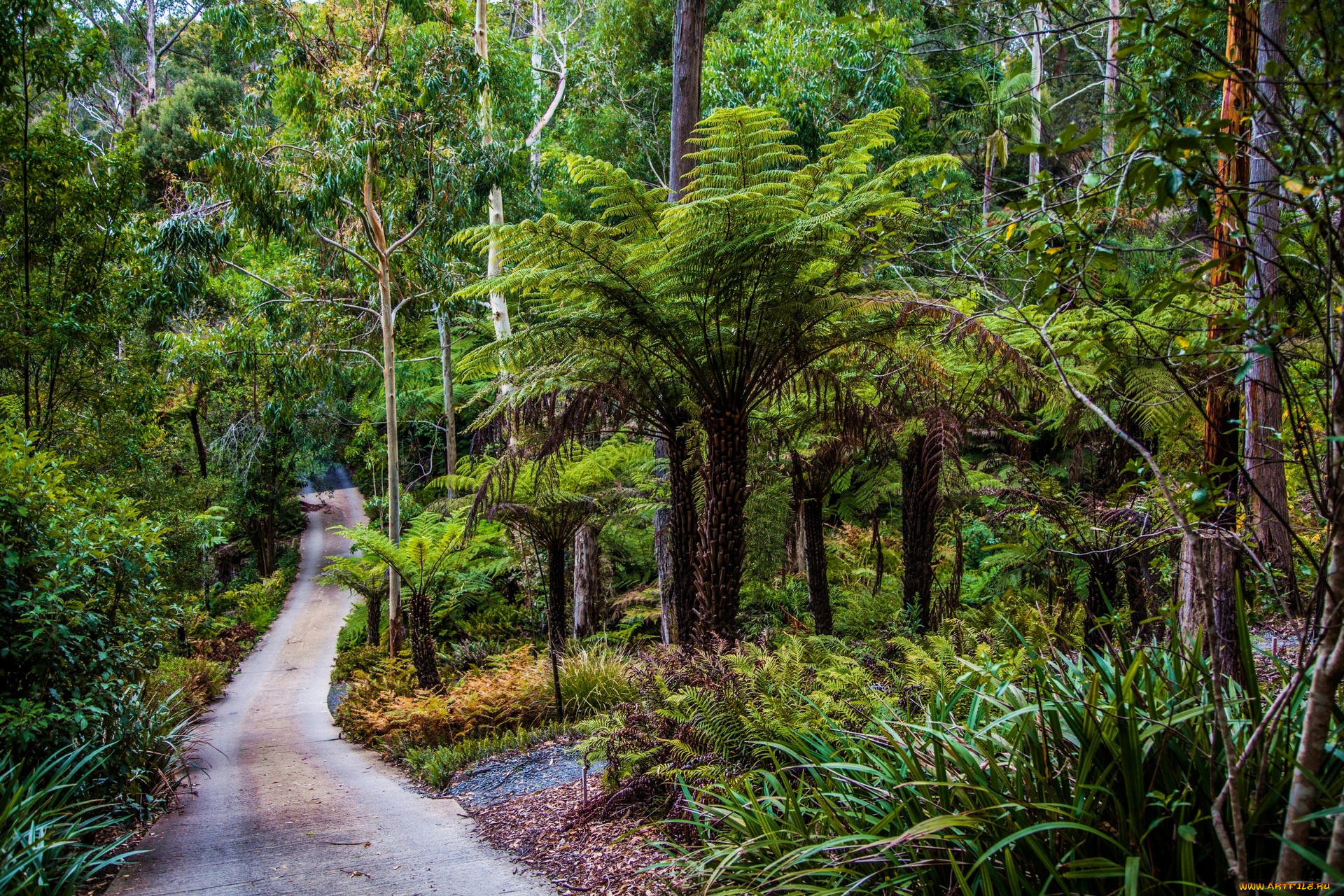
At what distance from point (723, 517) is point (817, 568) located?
2646 mm

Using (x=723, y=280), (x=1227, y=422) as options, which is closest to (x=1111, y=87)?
(x=723, y=280)

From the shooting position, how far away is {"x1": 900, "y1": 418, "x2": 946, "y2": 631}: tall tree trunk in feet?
22.0

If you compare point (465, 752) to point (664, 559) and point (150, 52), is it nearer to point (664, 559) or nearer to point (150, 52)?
point (664, 559)

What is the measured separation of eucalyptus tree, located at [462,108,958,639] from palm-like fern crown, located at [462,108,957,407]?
10mm

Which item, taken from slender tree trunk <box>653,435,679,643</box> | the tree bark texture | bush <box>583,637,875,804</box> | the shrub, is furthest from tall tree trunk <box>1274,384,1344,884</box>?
slender tree trunk <box>653,435,679,643</box>

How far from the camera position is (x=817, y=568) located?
295 inches

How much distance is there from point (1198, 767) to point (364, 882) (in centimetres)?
334

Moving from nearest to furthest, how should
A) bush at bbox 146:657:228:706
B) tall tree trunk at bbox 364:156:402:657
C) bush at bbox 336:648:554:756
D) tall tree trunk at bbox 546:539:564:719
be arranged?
bush at bbox 336:648:554:756, tall tree trunk at bbox 546:539:564:719, bush at bbox 146:657:228:706, tall tree trunk at bbox 364:156:402:657

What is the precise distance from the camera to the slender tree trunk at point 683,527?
230 inches

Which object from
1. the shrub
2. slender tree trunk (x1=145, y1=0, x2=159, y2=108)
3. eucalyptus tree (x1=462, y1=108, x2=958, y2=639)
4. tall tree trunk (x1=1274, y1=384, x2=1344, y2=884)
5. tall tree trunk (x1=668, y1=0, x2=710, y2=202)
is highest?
slender tree trunk (x1=145, y1=0, x2=159, y2=108)

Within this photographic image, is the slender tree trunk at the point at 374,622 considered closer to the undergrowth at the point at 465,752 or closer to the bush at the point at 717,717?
the undergrowth at the point at 465,752

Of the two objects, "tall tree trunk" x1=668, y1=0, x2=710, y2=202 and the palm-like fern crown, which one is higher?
"tall tree trunk" x1=668, y1=0, x2=710, y2=202

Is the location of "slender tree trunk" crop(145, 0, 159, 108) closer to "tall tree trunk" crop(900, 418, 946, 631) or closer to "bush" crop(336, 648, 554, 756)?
"bush" crop(336, 648, 554, 756)

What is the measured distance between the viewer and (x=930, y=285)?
5.69 meters
